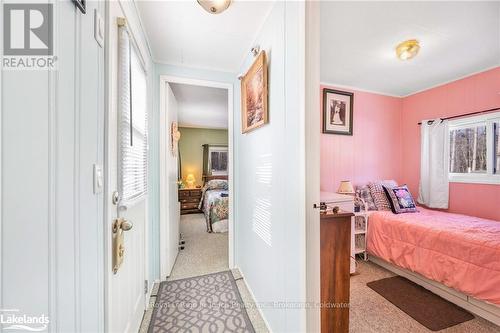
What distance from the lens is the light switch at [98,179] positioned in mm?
835

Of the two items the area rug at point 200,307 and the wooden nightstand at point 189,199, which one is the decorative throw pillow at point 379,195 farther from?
the wooden nightstand at point 189,199

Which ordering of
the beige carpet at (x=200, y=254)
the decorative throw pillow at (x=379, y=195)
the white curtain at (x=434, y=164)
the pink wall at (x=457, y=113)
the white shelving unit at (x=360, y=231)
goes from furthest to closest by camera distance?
the white curtain at (x=434, y=164) → the decorative throw pillow at (x=379, y=195) → the white shelving unit at (x=360, y=231) → the pink wall at (x=457, y=113) → the beige carpet at (x=200, y=254)

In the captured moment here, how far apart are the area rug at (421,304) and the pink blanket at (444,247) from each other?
0.60 feet

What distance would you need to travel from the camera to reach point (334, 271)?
1.25 metres

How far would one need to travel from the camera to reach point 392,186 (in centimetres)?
289

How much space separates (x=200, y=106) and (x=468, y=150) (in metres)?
4.37

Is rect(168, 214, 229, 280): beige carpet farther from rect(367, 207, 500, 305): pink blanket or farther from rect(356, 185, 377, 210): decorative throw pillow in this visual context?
rect(356, 185, 377, 210): decorative throw pillow

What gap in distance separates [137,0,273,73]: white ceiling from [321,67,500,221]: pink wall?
1.76 metres

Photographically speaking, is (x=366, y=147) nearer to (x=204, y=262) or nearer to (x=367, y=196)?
(x=367, y=196)

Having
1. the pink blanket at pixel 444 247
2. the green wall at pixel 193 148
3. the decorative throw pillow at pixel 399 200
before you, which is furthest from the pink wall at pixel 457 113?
the green wall at pixel 193 148

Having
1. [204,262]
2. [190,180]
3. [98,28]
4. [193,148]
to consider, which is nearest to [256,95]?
[98,28]

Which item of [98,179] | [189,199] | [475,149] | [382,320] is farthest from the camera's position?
[189,199]

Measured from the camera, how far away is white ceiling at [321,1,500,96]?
5.25 ft

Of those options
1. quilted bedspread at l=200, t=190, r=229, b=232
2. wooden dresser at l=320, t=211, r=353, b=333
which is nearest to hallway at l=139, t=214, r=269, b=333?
quilted bedspread at l=200, t=190, r=229, b=232
